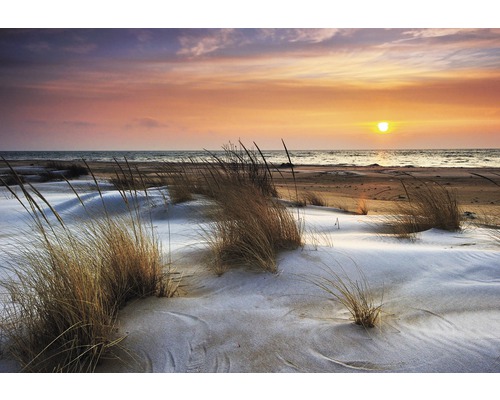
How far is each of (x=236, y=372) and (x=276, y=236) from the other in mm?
1285

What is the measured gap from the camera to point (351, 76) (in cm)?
364

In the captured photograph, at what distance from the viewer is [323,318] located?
1.87m

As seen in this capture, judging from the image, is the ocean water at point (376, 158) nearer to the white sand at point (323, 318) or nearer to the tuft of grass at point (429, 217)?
the tuft of grass at point (429, 217)

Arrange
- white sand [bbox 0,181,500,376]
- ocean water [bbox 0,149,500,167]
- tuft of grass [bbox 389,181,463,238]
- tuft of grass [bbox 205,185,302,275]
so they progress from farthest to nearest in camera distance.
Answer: ocean water [bbox 0,149,500,167]
tuft of grass [bbox 389,181,463,238]
tuft of grass [bbox 205,185,302,275]
white sand [bbox 0,181,500,376]

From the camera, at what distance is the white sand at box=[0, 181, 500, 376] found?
5.08ft

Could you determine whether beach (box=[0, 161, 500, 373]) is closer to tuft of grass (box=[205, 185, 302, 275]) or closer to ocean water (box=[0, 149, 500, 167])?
tuft of grass (box=[205, 185, 302, 275])

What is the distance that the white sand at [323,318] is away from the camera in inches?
60.9

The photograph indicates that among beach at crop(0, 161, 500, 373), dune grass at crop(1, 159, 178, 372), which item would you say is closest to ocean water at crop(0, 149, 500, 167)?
beach at crop(0, 161, 500, 373)

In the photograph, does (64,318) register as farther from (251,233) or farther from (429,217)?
(429,217)
